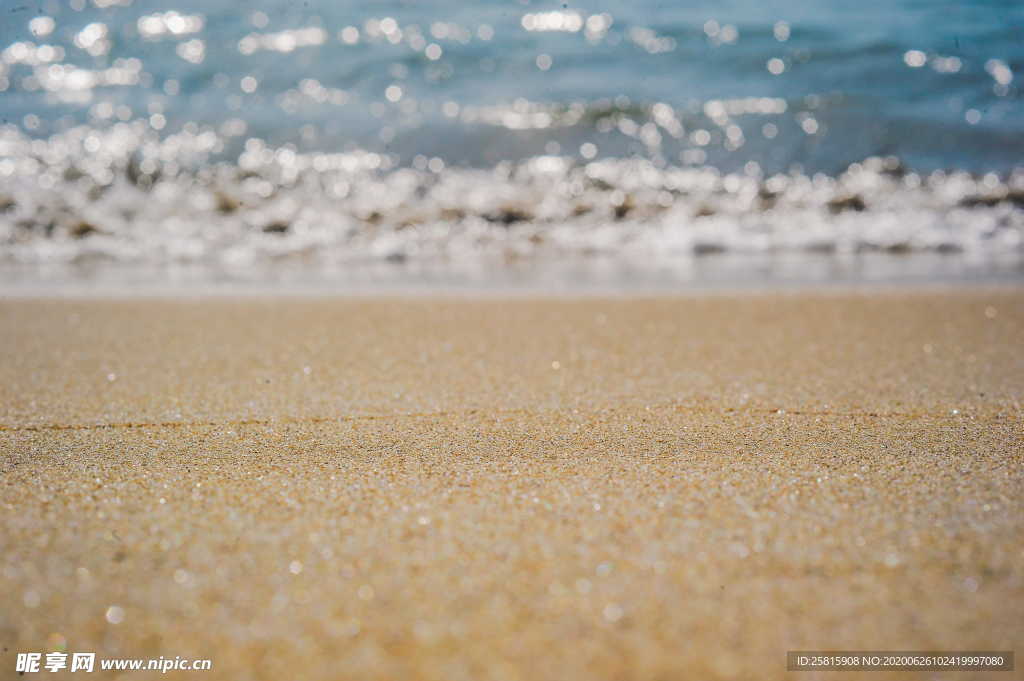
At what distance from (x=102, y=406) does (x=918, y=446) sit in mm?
1319

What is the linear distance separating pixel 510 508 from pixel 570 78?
6783 millimetres

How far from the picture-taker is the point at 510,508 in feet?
3.19

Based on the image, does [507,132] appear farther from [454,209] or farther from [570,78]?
[454,209]

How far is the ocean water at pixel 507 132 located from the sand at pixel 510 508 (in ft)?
7.07

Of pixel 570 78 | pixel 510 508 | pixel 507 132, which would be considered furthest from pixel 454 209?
pixel 510 508

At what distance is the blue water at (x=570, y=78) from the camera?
590cm

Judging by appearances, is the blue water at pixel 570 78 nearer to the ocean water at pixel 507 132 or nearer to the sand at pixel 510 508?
the ocean water at pixel 507 132

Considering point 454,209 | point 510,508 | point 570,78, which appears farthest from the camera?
point 570,78

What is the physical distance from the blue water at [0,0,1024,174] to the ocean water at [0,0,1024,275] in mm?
30

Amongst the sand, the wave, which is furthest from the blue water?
the sand

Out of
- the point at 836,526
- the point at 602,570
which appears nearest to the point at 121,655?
the point at 602,570

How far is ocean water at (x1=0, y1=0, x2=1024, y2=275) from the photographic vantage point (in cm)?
429

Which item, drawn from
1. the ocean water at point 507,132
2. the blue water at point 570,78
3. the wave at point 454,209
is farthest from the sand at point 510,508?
Result: the blue water at point 570,78

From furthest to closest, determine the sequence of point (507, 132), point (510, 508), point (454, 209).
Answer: point (507, 132)
point (454, 209)
point (510, 508)
